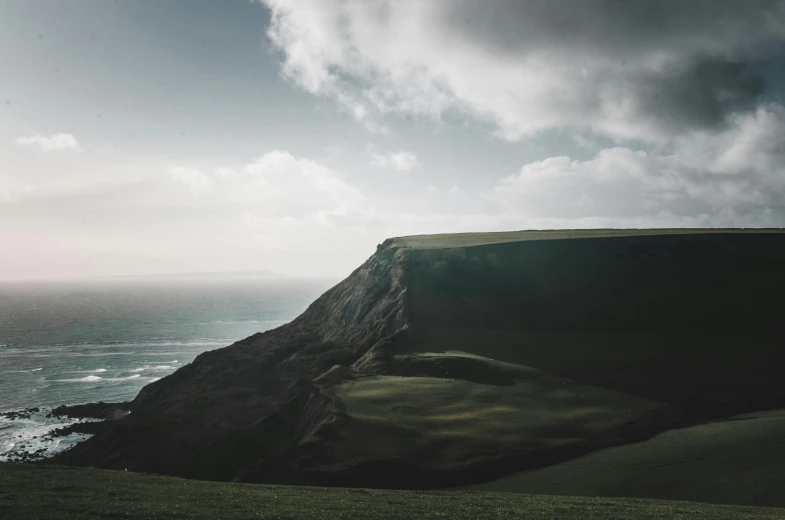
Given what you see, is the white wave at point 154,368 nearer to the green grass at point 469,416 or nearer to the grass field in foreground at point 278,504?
the green grass at point 469,416

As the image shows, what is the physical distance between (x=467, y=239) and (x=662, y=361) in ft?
129

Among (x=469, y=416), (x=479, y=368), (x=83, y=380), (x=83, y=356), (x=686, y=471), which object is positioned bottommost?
(x=83, y=380)

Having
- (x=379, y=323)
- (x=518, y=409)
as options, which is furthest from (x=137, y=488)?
(x=379, y=323)

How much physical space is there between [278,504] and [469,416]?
66.7 ft

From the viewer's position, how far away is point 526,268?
68750mm

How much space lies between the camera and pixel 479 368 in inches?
1889

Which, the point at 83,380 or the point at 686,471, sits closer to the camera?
the point at 686,471

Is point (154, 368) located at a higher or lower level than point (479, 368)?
lower

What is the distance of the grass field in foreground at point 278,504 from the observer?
62.3ft

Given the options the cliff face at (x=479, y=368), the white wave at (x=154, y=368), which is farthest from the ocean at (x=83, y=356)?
the cliff face at (x=479, y=368)

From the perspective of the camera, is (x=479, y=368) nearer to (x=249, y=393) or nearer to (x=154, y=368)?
(x=249, y=393)

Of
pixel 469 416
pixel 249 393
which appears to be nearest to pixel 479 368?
pixel 469 416

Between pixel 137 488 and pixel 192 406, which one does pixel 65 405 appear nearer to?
pixel 192 406

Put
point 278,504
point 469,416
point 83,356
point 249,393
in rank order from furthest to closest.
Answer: point 83,356 → point 249,393 → point 469,416 → point 278,504
